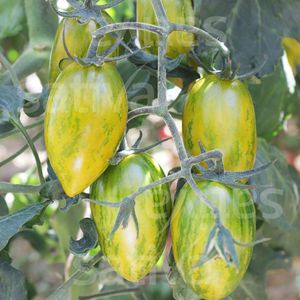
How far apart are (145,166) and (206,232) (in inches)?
3.9

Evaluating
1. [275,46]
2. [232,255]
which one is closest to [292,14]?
[275,46]

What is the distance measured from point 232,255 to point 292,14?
1.41ft

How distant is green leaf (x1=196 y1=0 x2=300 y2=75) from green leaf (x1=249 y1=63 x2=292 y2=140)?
7.5 inches

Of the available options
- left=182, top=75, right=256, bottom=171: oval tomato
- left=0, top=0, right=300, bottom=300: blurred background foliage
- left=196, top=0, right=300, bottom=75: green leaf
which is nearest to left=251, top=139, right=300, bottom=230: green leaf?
left=0, top=0, right=300, bottom=300: blurred background foliage

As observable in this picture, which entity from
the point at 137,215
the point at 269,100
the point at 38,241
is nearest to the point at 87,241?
the point at 137,215

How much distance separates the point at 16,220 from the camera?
2.55 ft

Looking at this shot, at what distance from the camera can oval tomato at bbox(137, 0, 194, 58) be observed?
79 centimetres

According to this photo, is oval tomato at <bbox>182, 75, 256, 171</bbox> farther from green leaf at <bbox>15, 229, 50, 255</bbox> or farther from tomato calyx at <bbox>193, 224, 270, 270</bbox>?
green leaf at <bbox>15, 229, 50, 255</bbox>

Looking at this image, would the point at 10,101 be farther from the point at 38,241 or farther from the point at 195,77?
the point at 38,241

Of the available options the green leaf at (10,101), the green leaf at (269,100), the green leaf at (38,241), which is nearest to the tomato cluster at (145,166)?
the green leaf at (10,101)

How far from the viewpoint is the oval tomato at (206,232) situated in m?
0.66

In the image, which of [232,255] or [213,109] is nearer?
[232,255]

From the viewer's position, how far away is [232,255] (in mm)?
613

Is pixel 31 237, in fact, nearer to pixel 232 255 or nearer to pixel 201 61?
pixel 201 61
